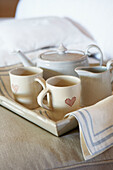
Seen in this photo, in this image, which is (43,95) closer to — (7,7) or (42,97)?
(42,97)

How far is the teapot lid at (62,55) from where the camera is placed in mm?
521

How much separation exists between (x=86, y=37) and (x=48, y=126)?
0.77 m

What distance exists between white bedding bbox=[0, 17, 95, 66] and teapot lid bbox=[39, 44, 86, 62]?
431mm

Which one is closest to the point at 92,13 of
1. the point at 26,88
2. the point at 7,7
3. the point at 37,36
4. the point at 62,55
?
the point at 37,36

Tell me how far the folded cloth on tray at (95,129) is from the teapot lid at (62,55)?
17 cm

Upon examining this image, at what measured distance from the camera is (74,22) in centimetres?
123

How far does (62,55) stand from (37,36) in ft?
1.74

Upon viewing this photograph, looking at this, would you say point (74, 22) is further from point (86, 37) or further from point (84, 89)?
point (84, 89)

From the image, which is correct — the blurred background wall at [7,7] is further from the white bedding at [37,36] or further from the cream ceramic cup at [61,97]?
the cream ceramic cup at [61,97]

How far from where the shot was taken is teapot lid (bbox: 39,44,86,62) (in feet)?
1.71

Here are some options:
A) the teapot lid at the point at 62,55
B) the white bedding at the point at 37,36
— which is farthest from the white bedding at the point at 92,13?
the teapot lid at the point at 62,55

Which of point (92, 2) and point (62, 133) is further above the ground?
point (92, 2)

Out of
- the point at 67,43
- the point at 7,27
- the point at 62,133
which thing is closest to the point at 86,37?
the point at 67,43

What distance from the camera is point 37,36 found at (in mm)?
1045
